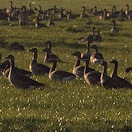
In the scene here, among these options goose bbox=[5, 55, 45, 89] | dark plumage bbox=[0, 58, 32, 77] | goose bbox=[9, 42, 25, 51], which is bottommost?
goose bbox=[9, 42, 25, 51]

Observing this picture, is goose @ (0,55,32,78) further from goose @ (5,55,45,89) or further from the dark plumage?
goose @ (5,55,45,89)

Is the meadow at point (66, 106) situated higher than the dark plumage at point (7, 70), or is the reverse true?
the meadow at point (66, 106)

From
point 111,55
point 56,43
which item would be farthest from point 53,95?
point 56,43

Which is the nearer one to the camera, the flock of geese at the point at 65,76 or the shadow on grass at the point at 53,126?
the shadow on grass at the point at 53,126

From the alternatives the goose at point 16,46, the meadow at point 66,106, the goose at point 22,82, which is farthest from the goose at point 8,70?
the goose at point 16,46

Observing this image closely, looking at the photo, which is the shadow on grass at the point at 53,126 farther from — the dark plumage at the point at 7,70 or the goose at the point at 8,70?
the dark plumage at the point at 7,70

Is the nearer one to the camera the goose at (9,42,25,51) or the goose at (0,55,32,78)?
the goose at (0,55,32,78)

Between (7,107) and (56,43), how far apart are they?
20241mm

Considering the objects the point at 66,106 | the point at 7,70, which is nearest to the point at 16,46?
the point at 7,70

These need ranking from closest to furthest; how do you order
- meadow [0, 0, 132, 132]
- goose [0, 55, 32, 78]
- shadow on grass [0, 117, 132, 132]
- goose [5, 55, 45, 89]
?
shadow on grass [0, 117, 132, 132], meadow [0, 0, 132, 132], goose [5, 55, 45, 89], goose [0, 55, 32, 78]

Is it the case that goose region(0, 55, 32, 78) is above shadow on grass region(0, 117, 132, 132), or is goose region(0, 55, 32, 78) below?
below

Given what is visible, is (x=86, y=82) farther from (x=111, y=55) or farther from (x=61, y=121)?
(x=111, y=55)

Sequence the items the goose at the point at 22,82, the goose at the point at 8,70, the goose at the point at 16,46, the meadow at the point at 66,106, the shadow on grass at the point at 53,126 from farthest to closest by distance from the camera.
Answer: the goose at the point at 16,46 → the goose at the point at 8,70 → the goose at the point at 22,82 → the meadow at the point at 66,106 → the shadow on grass at the point at 53,126

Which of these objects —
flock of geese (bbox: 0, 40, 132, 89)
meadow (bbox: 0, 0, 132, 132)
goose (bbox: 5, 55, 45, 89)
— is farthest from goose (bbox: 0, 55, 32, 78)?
goose (bbox: 5, 55, 45, 89)
